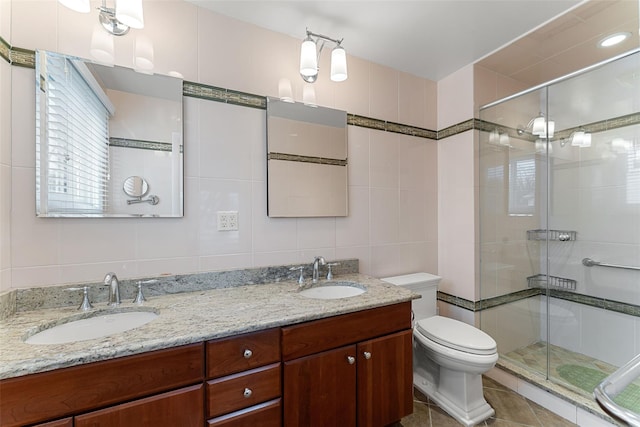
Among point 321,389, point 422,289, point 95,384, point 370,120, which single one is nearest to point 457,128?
point 370,120

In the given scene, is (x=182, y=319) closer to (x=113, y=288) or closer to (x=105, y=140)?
(x=113, y=288)

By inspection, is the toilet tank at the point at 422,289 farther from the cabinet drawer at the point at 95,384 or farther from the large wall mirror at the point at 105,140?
the large wall mirror at the point at 105,140

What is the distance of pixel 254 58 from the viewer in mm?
1670

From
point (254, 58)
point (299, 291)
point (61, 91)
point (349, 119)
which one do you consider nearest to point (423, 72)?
point (349, 119)

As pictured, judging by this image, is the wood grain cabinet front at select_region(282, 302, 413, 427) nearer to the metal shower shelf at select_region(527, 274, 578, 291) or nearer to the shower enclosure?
the shower enclosure

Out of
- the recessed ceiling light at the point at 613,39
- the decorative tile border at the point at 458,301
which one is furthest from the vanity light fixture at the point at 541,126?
the decorative tile border at the point at 458,301

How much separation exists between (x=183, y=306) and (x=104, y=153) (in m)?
0.82

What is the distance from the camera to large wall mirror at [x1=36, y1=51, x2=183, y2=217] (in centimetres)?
121

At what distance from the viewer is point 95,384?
0.85 metres

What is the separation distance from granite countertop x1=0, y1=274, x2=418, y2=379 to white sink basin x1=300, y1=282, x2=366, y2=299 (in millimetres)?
72

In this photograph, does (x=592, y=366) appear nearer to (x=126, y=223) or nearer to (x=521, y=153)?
(x=521, y=153)

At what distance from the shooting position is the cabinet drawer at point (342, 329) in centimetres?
115

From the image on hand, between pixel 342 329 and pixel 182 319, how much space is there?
2.23ft

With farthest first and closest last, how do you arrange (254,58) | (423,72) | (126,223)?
(423,72) → (254,58) → (126,223)
